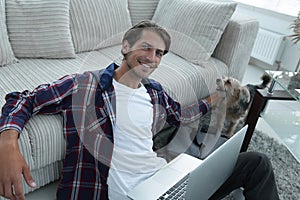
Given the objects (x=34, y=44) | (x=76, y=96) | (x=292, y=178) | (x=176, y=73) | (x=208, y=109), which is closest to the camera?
(x=76, y=96)

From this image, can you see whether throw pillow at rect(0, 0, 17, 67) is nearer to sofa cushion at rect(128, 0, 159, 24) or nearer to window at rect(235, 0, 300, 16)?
sofa cushion at rect(128, 0, 159, 24)

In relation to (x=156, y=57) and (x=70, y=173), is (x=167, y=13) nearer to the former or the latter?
(x=156, y=57)

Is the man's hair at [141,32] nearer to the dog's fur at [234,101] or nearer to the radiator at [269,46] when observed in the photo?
the dog's fur at [234,101]

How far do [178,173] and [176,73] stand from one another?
0.50m

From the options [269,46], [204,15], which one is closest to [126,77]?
[204,15]

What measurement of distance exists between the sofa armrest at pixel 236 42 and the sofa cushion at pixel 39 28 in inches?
34.8

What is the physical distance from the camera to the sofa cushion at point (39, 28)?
50.9 inches

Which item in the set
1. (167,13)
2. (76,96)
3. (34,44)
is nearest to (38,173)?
(76,96)

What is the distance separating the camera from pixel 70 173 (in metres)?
0.92

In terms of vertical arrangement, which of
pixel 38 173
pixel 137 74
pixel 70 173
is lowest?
pixel 38 173

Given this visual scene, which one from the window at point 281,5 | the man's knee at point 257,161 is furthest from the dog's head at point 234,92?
the window at point 281,5

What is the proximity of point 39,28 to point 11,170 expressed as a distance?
82 cm

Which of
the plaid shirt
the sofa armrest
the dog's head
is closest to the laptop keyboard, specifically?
the plaid shirt

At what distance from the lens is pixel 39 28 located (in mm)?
1336
